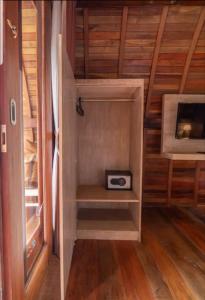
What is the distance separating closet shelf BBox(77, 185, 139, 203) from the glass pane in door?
0.51 meters

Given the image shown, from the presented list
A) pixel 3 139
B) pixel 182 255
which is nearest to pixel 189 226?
pixel 182 255

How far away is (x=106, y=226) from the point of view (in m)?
2.11

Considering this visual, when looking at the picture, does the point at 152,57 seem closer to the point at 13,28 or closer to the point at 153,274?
the point at 13,28

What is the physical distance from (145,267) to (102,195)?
0.75 m

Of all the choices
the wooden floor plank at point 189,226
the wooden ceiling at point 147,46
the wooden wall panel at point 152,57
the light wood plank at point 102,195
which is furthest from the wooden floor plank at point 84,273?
the wooden ceiling at point 147,46

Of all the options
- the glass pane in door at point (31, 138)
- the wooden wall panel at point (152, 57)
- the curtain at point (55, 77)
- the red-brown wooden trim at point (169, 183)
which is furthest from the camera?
the red-brown wooden trim at point (169, 183)

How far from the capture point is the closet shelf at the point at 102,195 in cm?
194

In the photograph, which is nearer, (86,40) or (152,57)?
(86,40)

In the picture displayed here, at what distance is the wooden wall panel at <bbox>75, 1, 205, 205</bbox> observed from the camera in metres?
2.13

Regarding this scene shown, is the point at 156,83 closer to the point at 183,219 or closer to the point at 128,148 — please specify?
the point at 128,148

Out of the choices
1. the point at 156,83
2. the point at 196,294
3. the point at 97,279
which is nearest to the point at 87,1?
the point at 156,83

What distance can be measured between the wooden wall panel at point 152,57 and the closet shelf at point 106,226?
3.15 feet

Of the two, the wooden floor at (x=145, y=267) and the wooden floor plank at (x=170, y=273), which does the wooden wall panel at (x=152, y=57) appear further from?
the wooden floor plank at (x=170, y=273)

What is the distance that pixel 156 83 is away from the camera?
2650mm
